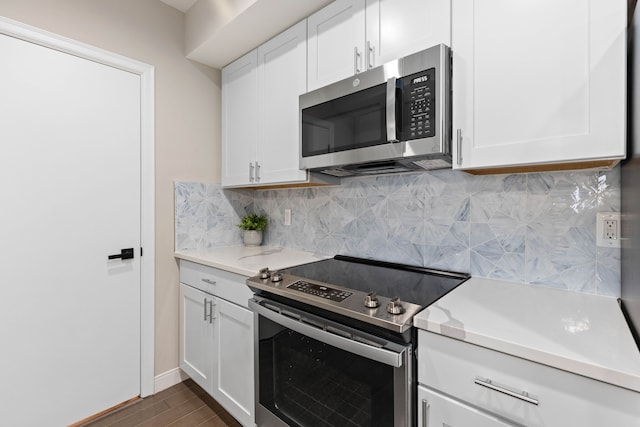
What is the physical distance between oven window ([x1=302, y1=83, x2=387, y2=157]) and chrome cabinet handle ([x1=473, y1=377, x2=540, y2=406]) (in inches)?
35.9

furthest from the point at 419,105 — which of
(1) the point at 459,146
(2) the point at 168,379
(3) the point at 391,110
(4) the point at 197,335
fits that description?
(2) the point at 168,379

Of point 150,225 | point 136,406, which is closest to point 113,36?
point 150,225

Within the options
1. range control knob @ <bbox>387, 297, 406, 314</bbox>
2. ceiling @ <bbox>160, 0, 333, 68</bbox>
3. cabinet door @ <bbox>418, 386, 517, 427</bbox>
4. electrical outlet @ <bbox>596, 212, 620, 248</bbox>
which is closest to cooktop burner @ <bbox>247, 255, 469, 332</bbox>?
range control knob @ <bbox>387, 297, 406, 314</bbox>

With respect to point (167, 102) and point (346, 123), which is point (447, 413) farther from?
point (167, 102)

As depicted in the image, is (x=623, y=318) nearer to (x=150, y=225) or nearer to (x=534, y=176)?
(x=534, y=176)

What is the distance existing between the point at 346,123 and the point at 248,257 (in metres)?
1.05

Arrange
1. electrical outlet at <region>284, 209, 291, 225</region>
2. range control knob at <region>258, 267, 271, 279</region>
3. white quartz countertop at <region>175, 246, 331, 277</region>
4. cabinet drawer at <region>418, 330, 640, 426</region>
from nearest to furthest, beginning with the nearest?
cabinet drawer at <region>418, 330, 640, 426</region> → range control knob at <region>258, 267, 271, 279</region> → white quartz countertop at <region>175, 246, 331, 277</region> → electrical outlet at <region>284, 209, 291, 225</region>

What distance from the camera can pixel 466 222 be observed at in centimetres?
142

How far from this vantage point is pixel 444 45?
1.12 m

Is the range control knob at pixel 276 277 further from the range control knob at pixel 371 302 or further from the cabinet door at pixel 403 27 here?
the cabinet door at pixel 403 27

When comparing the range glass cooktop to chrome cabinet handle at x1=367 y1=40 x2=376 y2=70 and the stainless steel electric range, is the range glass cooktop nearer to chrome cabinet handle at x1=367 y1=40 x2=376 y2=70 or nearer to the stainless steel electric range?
the stainless steel electric range

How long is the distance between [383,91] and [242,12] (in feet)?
3.33

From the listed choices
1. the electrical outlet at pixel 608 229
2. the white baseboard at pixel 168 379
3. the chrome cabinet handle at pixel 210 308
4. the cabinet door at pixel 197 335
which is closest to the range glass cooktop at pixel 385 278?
the electrical outlet at pixel 608 229

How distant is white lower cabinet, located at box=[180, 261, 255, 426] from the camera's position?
157 centimetres
